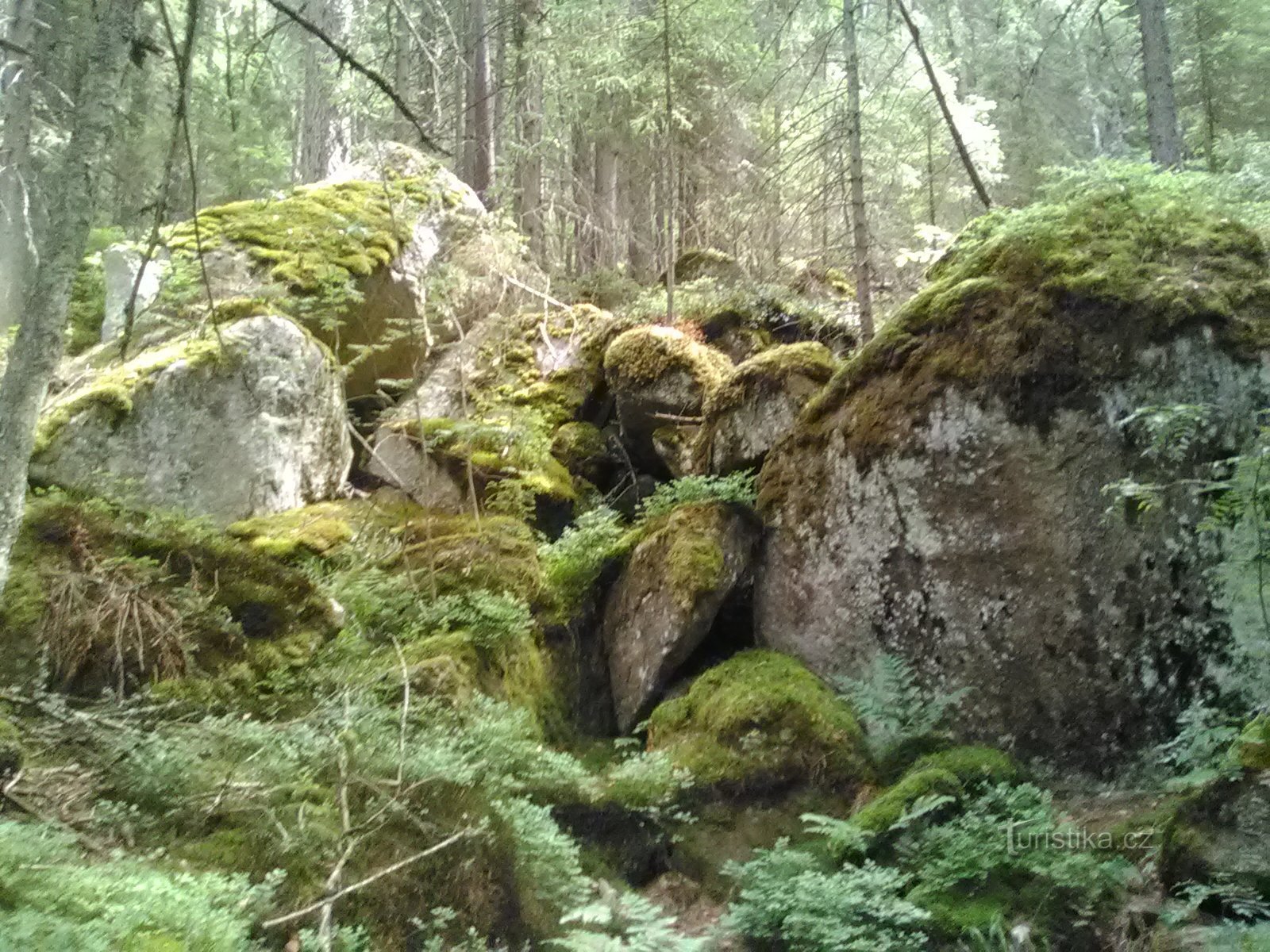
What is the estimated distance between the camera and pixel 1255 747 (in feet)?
13.7

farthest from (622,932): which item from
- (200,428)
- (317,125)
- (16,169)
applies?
(317,125)

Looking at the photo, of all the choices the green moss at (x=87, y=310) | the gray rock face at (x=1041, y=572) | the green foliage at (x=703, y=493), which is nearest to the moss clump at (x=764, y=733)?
the gray rock face at (x=1041, y=572)

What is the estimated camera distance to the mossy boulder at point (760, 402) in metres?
7.87

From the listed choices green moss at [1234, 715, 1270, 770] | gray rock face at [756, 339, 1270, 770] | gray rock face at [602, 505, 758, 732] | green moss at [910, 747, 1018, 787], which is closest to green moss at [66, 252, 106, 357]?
gray rock face at [602, 505, 758, 732]

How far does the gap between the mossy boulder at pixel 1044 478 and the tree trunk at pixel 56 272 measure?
202 inches

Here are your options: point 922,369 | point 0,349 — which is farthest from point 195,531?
point 922,369

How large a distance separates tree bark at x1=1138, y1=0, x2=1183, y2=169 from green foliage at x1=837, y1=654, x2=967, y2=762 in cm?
771

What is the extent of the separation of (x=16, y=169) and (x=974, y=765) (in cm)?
903

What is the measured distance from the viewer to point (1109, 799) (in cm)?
527

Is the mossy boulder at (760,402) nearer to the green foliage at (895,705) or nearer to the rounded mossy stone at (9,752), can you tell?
the green foliage at (895,705)

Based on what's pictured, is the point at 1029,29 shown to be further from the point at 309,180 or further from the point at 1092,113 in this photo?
the point at 309,180

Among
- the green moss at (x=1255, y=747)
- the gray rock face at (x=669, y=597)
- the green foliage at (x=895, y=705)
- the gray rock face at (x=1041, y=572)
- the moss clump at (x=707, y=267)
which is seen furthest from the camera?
the moss clump at (x=707, y=267)

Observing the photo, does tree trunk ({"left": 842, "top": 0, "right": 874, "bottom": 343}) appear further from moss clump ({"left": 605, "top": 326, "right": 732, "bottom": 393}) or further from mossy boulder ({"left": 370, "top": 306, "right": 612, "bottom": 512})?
mossy boulder ({"left": 370, "top": 306, "right": 612, "bottom": 512})

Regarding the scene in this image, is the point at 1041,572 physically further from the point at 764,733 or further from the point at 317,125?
the point at 317,125
